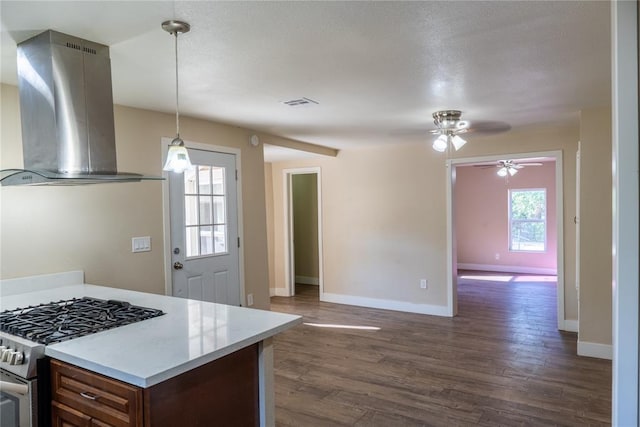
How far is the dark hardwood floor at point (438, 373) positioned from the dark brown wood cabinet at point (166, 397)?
43.3 inches

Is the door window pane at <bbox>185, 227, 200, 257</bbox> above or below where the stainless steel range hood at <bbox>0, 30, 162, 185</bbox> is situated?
below

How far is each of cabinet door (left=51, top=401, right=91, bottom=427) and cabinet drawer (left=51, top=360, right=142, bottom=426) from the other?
2 centimetres

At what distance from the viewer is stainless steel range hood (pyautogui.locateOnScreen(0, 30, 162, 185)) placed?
6.86 ft

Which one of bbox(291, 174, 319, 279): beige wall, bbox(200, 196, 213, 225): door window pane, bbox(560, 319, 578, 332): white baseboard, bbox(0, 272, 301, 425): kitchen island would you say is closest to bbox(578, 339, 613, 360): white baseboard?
bbox(560, 319, 578, 332): white baseboard

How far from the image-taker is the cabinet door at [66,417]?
1703 millimetres

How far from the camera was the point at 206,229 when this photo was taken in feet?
13.8

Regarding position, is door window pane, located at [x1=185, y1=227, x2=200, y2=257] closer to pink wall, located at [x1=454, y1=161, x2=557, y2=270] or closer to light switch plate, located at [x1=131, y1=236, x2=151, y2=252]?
light switch plate, located at [x1=131, y1=236, x2=151, y2=252]

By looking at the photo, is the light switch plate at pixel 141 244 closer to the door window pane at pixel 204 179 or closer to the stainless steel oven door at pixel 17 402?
the door window pane at pixel 204 179

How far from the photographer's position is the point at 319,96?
3332 mm

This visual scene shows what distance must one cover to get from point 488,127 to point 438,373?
2.76 m

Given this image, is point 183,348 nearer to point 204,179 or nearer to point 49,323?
point 49,323

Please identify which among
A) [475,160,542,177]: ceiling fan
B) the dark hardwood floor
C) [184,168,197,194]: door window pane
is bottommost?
the dark hardwood floor

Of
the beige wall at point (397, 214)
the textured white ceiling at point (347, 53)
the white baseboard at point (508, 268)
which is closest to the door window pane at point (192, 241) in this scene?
the textured white ceiling at point (347, 53)

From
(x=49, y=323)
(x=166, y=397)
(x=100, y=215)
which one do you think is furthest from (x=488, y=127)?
(x=49, y=323)
